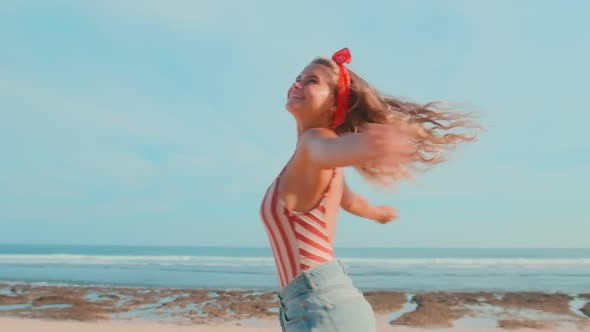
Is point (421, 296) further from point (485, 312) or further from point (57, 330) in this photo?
point (57, 330)

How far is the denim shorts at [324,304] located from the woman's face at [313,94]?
0.60m

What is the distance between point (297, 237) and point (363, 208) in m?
0.81

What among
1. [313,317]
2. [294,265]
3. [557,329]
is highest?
[294,265]

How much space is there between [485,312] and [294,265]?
9304 mm

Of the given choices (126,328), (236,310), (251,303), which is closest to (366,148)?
(126,328)

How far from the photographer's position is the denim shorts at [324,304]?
2002mm

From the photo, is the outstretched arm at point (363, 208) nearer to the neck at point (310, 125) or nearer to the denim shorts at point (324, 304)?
the neck at point (310, 125)

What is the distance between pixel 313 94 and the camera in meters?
2.35

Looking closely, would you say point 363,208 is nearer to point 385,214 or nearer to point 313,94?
point 385,214

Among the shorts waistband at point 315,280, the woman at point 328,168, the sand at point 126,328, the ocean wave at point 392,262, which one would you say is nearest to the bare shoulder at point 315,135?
the woman at point 328,168

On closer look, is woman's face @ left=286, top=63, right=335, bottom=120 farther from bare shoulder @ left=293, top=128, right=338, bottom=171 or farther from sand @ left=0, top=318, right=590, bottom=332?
sand @ left=0, top=318, right=590, bottom=332

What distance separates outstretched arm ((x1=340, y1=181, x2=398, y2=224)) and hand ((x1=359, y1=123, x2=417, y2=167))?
3.16ft

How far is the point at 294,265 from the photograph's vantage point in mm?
2158

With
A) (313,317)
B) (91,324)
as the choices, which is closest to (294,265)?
(313,317)
